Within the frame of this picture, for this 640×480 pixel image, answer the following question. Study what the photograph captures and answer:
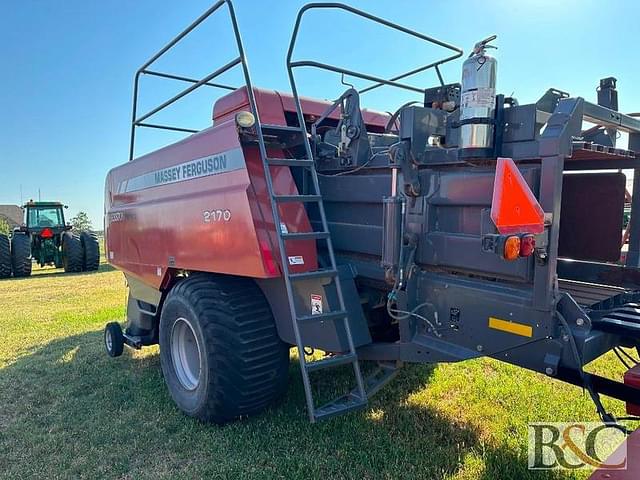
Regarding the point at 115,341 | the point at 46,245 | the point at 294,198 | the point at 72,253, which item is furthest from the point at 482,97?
the point at 46,245

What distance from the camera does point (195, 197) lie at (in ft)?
11.1

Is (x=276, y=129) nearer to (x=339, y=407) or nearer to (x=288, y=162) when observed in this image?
(x=288, y=162)

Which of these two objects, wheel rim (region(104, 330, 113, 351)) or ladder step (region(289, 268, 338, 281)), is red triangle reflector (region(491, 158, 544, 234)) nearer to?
ladder step (region(289, 268, 338, 281))

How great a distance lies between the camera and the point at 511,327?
87.5 inches

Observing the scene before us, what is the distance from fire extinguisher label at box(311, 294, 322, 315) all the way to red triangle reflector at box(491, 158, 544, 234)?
49.7 inches

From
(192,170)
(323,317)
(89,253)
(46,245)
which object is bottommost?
(89,253)

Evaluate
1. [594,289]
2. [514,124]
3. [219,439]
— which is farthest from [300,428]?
[514,124]

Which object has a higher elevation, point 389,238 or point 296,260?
point 389,238

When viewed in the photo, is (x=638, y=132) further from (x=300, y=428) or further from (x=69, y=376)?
(x=69, y=376)

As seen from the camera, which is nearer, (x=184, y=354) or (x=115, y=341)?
(x=184, y=354)

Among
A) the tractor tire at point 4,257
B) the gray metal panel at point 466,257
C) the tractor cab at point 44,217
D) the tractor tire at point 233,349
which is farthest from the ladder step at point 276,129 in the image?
the tractor cab at point 44,217

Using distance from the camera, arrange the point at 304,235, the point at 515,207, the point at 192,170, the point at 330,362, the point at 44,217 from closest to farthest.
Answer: the point at 515,207 < the point at 330,362 < the point at 304,235 < the point at 192,170 < the point at 44,217

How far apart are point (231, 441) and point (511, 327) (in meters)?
1.87

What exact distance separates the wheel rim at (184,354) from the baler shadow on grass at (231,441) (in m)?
0.24
